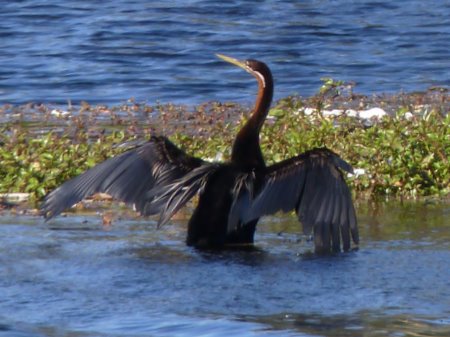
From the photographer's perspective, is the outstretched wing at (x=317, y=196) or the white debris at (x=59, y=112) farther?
the white debris at (x=59, y=112)

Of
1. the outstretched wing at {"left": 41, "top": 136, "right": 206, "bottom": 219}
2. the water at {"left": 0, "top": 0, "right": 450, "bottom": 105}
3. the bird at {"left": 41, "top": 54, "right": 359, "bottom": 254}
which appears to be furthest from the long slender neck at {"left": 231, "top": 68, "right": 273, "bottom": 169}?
the water at {"left": 0, "top": 0, "right": 450, "bottom": 105}

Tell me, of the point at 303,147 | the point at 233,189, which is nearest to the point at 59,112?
the point at 303,147

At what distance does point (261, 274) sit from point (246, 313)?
89 cm

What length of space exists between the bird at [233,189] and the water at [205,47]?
7309 millimetres

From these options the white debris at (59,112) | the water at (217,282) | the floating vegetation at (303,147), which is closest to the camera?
the water at (217,282)

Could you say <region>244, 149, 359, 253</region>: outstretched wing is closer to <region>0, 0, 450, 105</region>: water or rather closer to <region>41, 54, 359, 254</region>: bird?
<region>41, 54, 359, 254</region>: bird

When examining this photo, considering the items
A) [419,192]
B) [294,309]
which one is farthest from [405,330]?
[419,192]

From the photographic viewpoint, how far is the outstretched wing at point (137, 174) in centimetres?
876

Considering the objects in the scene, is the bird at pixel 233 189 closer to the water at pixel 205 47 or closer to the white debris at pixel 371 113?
the white debris at pixel 371 113

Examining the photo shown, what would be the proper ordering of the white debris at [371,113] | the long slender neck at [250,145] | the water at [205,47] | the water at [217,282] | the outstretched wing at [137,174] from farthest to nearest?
the water at [205,47]
the white debris at [371,113]
the outstretched wing at [137,174]
the long slender neck at [250,145]
the water at [217,282]

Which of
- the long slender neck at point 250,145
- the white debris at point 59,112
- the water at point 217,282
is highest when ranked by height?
the long slender neck at point 250,145

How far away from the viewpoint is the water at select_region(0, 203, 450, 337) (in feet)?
22.2

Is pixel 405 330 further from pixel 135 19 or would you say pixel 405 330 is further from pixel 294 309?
pixel 135 19

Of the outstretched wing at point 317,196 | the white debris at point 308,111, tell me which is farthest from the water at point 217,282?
the white debris at point 308,111
